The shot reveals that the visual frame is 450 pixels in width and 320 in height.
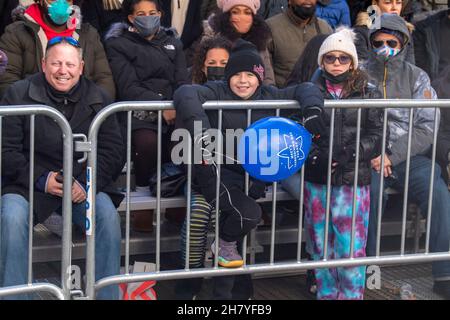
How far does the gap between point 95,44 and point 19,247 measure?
2.02m

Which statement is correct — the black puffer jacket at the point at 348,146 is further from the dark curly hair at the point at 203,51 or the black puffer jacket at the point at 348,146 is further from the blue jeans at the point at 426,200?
the dark curly hair at the point at 203,51

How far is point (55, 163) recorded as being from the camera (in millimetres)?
5715

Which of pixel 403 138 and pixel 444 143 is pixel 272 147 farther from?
pixel 444 143

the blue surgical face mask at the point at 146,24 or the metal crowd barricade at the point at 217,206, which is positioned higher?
the blue surgical face mask at the point at 146,24

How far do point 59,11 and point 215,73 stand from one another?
1197 millimetres

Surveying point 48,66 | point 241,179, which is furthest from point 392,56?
point 48,66

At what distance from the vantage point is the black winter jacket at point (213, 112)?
5477 mm

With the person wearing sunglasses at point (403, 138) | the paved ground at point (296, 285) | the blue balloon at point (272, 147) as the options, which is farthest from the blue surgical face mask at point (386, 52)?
the paved ground at point (296, 285)

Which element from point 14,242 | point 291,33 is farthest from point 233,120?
point 291,33

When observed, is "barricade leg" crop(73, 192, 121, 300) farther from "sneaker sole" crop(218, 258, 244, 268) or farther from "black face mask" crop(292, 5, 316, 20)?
"black face mask" crop(292, 5, 316, 20)

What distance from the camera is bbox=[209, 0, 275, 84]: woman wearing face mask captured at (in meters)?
7.21

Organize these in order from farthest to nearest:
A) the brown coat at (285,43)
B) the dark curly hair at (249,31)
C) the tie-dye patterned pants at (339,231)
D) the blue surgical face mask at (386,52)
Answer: the brown coat at (285,43), the dark curly hair at (249,31), the blue surgical face mask at (386,52), the tie-dye patterned pants at (339,231)

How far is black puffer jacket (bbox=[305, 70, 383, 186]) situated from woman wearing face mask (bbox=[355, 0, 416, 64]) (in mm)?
1034

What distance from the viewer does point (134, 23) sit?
23.0 feet
